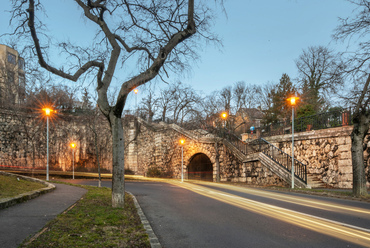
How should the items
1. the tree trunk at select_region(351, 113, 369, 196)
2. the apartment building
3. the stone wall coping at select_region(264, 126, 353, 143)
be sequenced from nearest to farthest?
1. the apartment building
2. the tree trunk at select_region(351, 113, 369, 196)
3. the stone wall coping at select_region(264, 126, 353, 143)

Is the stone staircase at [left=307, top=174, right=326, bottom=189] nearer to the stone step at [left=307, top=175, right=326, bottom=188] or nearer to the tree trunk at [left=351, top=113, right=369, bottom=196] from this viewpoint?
the stone step at [left=307, top=175, right=326, bottom=188]

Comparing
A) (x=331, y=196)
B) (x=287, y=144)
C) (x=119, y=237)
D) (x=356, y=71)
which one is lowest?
(x=331, y=196)

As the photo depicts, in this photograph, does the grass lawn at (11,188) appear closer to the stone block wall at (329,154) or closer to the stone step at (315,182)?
the stone step at (315,182)

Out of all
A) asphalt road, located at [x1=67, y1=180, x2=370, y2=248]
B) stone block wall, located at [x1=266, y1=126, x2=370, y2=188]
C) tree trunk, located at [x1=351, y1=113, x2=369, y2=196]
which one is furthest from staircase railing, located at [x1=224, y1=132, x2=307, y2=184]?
asphalt road, located at [x1=67, y1=180, x2=370, y2=248]

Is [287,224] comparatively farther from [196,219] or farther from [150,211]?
[150,211]

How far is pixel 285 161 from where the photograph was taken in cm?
2239

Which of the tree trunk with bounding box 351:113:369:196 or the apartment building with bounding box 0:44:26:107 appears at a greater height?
the apartment building with bounding box 0:44:26:107

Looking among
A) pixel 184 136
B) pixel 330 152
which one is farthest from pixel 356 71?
pixel 184 136

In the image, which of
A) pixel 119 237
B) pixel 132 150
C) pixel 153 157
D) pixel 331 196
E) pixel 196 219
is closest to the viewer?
pixel 119 237

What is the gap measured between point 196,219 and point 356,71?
1127 cm

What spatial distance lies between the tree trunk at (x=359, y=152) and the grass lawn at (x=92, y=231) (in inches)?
420

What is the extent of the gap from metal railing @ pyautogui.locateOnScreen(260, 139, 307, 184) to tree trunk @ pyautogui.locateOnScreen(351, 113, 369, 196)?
222 inches

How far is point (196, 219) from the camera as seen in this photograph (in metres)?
7.14

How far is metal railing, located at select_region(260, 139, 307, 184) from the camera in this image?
65.1ft
